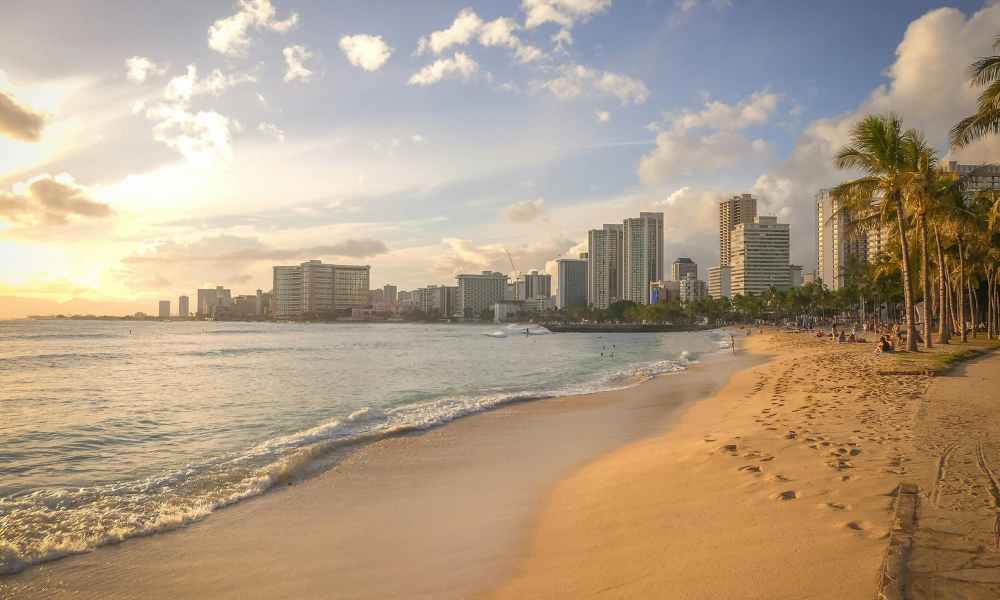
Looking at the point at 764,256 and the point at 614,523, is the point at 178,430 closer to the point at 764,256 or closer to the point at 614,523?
the point at 614,523

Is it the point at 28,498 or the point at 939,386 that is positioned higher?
the point at 939,386

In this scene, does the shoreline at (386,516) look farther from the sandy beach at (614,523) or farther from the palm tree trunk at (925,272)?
the palm tree trunk at (925,272)

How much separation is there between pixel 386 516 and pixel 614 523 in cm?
277

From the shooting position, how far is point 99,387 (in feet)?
71.0

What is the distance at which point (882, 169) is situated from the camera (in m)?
21.5

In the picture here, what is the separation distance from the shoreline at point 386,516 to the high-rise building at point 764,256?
189 metres

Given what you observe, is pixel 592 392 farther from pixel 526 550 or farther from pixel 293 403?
pixel 526 550

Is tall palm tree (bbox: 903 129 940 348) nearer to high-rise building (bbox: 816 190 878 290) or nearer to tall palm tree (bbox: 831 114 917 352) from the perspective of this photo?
tall palm tree (bbox: 831 114 917 352)

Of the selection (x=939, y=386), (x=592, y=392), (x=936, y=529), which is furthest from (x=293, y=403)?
(x=939, y=386)

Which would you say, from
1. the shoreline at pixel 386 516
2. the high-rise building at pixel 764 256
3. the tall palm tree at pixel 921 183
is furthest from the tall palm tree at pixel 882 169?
the high-rise building at pixel 764 256

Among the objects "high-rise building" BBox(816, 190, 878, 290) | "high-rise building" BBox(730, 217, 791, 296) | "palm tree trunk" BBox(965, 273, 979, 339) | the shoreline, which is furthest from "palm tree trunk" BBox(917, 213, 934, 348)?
"high-rise building" BBox(730, 217, 791, 296)

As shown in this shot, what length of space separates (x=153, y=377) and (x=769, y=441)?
27.6 meters

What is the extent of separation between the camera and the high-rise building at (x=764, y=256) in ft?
601

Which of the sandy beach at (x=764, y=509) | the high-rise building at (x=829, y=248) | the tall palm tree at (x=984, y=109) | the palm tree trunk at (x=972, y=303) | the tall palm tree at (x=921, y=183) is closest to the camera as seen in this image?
the sandy beach at (x=764, y=509)
